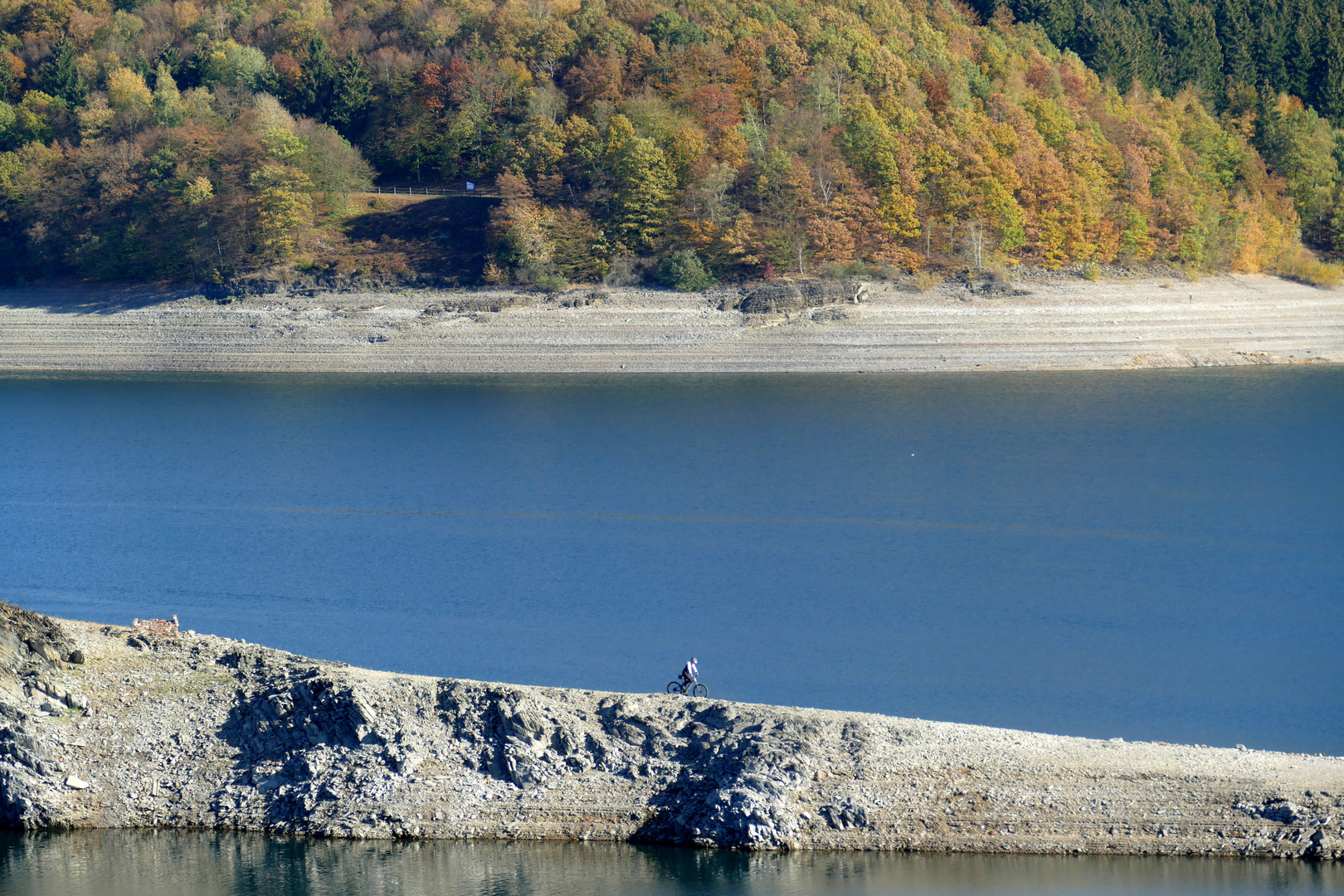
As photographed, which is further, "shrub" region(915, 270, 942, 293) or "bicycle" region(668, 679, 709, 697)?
"shrub" region(915, 270, 942, 293)

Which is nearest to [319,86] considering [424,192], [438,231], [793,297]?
[424,192]

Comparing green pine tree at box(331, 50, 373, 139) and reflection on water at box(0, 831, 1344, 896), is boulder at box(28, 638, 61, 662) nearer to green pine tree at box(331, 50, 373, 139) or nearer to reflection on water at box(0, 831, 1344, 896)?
reflection on water at box(0, 831, 1344, 896)

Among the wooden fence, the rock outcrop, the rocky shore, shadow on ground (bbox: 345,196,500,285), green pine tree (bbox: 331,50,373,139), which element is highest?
green pine tree (bbox: 331,50,373,139)

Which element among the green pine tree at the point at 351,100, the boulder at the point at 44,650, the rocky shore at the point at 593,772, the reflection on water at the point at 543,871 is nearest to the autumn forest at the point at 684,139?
the green pine tree at the point at 351,100

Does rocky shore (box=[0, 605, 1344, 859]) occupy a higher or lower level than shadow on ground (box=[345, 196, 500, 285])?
lower

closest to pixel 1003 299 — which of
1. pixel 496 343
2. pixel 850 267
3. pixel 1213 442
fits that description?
pixel 850 267

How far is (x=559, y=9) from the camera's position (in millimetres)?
88438

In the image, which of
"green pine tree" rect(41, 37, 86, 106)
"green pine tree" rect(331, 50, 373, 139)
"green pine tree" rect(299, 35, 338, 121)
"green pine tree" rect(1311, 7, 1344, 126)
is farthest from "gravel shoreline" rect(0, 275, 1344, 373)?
"green pine tree" rect(1311, 7, 1344, 126)

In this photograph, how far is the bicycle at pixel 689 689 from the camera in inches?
982

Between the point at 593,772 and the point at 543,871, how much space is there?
72.1 inches

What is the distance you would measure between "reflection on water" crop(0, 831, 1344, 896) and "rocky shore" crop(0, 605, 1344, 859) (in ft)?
Answer: 0.86

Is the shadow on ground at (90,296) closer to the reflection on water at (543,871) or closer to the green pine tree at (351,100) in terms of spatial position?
the green pine tree at (351,100)

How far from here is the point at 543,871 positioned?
2039cm

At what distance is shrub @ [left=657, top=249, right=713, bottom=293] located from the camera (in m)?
72.8
